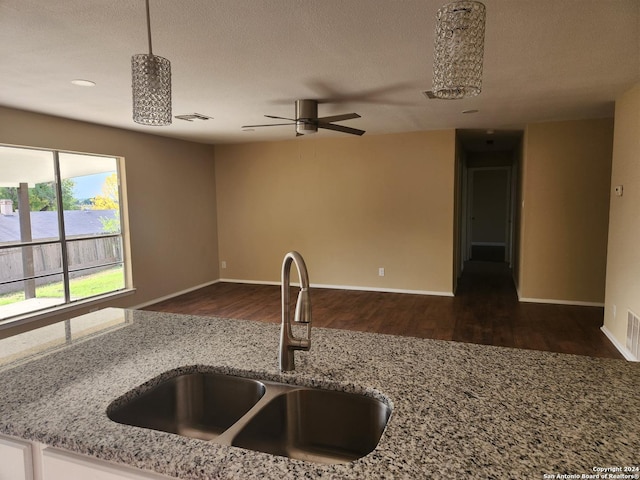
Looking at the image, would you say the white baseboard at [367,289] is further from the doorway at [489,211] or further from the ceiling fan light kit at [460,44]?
the ceiling fan light kit at [460,44]

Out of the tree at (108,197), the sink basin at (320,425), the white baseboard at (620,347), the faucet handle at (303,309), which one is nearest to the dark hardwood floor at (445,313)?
the white baseboard at (620,347)

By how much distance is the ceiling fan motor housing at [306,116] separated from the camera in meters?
3.81

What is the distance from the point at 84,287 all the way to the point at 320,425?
458 cm

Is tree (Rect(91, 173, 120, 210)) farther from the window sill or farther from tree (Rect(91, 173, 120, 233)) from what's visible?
the window sill

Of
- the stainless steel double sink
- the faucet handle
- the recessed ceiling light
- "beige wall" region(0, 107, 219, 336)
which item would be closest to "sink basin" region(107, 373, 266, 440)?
the stainless steel double sink

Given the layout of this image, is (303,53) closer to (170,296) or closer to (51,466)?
(51,466)

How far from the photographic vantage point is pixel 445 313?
507 cm

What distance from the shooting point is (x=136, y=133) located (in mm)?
5422

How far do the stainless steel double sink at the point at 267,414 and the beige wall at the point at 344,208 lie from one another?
508 centimetres

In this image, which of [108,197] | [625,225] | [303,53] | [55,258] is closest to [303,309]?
[303,53]

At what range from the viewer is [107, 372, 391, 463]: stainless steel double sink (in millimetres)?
1158

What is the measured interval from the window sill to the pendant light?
3.53m

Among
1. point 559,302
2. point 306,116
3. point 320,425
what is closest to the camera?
point 320,425

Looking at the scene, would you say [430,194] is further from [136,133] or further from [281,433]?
[281,433]
